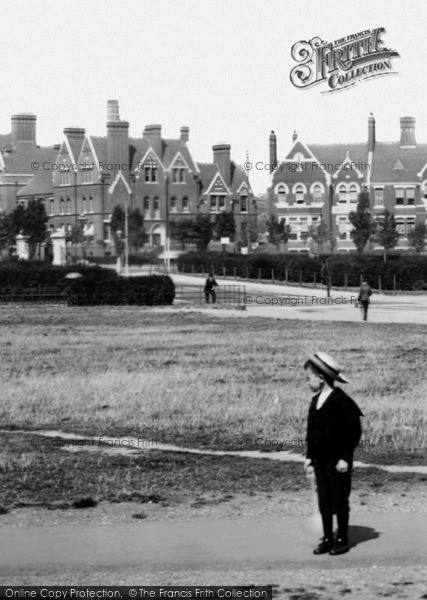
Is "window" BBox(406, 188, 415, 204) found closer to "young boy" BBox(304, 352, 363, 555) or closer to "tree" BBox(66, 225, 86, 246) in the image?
"tree" BBox(66, 225, 86, 246)

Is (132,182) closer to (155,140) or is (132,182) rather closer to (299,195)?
(155,140)

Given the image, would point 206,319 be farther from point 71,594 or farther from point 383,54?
point 71,594

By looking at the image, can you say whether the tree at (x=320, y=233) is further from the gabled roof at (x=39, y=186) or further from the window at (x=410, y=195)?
the gabled roof at (x=39, y=186)

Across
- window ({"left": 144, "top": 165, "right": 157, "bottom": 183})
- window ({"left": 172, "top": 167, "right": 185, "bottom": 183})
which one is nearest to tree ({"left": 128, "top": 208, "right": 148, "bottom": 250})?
window ({"left": 144, "top": 165, "right": 157, "bottom": 183})

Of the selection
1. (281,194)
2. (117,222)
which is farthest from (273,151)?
(117,222)

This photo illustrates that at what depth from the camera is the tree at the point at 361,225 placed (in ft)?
362

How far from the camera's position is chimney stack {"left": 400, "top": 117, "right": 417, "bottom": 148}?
4948 inches

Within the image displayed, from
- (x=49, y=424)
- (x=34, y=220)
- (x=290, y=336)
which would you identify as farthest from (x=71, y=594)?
(x=34, y=220)

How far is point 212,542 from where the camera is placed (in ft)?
35.9

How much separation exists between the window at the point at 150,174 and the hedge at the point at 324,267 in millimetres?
29582

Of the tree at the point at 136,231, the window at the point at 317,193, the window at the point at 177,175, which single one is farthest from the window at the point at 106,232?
the window at the point at 317,193

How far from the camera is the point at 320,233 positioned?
114750 mm

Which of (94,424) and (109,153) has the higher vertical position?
(109,153)

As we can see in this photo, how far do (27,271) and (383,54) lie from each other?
23102 millimetres
